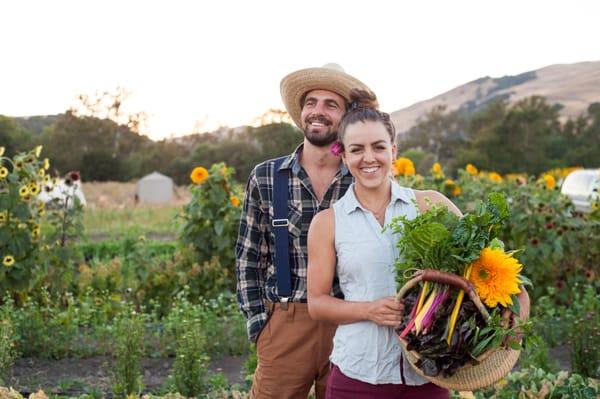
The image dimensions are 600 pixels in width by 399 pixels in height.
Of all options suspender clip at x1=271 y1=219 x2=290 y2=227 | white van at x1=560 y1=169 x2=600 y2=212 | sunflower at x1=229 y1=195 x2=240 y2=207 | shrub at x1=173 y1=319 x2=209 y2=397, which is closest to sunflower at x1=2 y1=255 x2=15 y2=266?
sunflower at x1=229 y1=195 x2=240 y2=207

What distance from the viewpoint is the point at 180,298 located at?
645 centimetres

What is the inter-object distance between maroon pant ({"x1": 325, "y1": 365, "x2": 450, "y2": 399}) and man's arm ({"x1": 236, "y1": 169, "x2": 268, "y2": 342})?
683 millimetres

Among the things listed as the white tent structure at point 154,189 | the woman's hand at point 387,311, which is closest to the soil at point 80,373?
the woman's hand at point 387,311

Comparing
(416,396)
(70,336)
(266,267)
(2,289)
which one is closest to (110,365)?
(70,336)

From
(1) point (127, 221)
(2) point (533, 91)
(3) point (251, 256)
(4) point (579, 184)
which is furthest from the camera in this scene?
(2) point (533, 91)

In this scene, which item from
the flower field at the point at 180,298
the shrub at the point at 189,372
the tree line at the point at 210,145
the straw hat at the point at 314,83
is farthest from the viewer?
the tree line at the point at 210,145

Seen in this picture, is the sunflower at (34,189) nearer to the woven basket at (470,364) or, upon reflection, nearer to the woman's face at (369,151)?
the woman's face at (369,151)

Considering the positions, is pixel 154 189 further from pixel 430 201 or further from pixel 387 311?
pixel 387 311

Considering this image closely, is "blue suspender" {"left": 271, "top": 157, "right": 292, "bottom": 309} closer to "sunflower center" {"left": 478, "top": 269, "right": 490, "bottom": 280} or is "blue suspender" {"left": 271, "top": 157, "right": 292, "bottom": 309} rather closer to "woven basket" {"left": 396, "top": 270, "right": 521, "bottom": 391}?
"woven basket" {"left": 396, "top": 270, "right": 521, "bottom": 391}

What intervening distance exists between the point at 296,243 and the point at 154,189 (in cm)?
2787

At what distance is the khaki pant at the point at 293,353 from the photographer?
3084 mm

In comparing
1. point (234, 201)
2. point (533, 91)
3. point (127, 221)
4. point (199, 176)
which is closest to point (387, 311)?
point (234, 201)

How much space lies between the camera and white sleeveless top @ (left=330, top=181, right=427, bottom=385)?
256cm

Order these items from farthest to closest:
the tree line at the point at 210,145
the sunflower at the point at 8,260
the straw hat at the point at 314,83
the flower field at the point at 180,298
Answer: the tree line at the point at 210,145
the sunflower at the point at 8,260
the flower field at the point at 180,298
the straw hat at the point at 314,83
